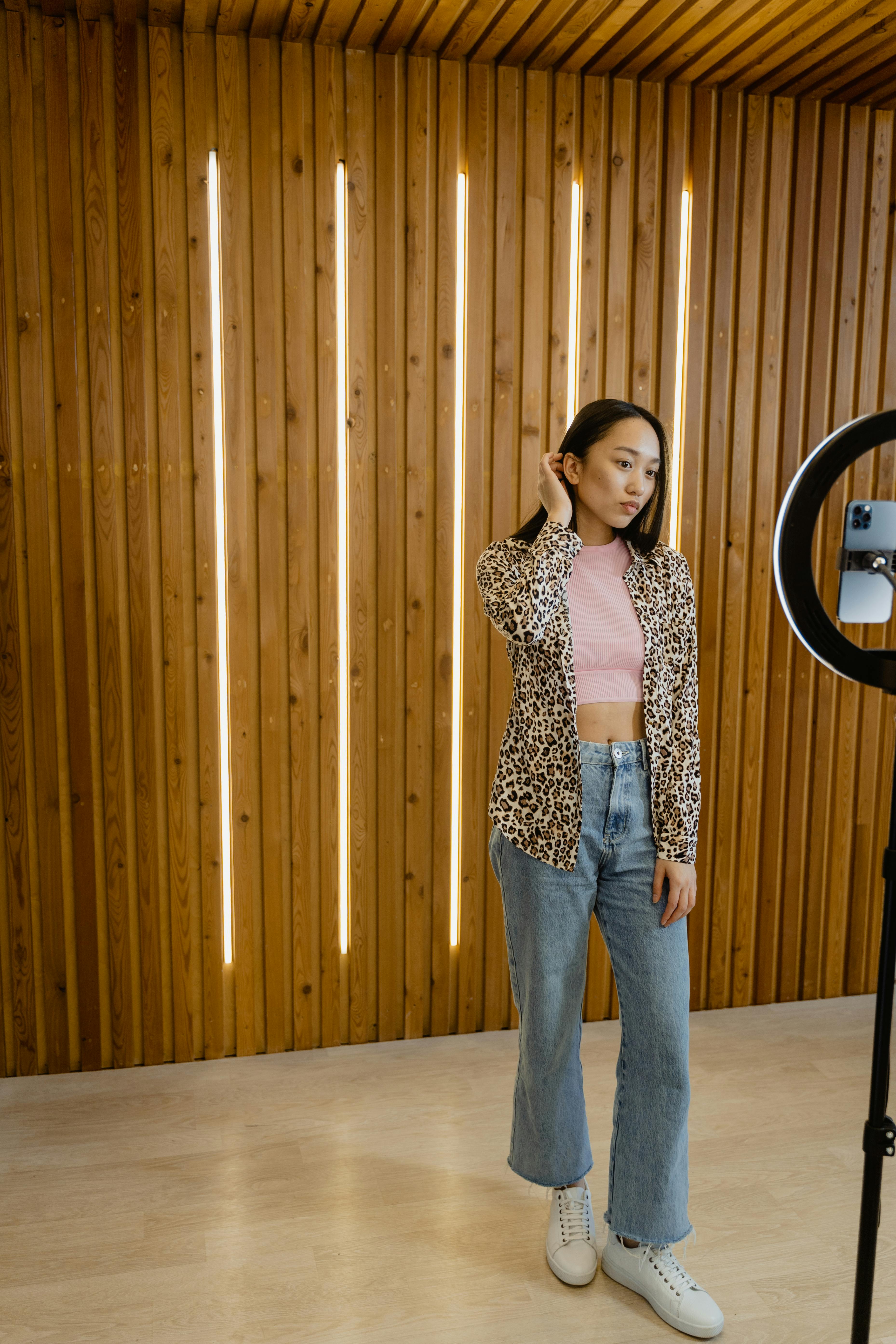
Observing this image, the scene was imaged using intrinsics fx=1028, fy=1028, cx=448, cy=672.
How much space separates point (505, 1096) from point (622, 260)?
2.43 meters

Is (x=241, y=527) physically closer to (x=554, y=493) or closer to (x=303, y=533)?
(x=303, y=533)

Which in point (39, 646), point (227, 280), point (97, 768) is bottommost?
point (97, 768)

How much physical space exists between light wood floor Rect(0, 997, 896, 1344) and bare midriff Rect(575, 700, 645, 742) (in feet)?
3.67

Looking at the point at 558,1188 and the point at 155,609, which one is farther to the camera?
the point at 155,609

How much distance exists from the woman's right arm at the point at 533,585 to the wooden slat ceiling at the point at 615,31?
1.54 meters

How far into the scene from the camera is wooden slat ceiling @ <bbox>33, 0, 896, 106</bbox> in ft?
8.45

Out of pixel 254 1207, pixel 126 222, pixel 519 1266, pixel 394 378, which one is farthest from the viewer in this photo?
pixel 394 378

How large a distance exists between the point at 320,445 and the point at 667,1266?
217 cm

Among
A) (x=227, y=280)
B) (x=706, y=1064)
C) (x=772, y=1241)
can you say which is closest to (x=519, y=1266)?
(x=772, y=1241)

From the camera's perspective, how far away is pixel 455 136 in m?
2.89

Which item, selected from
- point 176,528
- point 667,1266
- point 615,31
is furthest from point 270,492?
point 667,1266

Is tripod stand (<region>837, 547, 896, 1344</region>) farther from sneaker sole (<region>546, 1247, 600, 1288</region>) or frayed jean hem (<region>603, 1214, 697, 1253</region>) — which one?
sneaker sole (<region>546, 1247, 600, 1288</region>)

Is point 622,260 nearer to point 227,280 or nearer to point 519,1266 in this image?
point 227,280

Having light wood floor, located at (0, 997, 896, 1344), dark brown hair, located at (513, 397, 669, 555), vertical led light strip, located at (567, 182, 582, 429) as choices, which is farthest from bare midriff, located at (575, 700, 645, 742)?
vertical led light strip, located at (567, 182, 582, 429)
